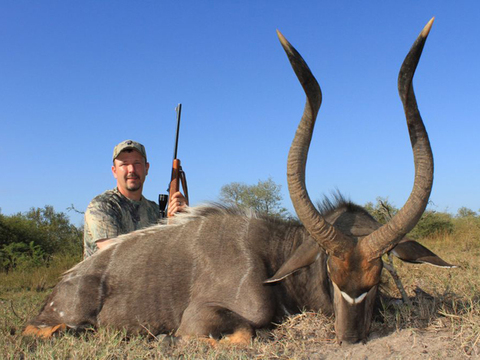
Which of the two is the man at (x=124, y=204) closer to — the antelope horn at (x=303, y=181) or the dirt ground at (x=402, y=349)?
the antelope horn at (x=303, y=181)

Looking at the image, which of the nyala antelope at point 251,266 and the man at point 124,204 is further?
the man at point 124,204

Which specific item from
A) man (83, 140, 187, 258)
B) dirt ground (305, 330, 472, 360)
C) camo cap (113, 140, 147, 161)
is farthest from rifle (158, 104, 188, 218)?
dirt ground (305, 330, 472, 360)

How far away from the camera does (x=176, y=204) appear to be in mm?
5039

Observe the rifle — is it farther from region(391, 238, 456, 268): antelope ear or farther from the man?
region(391, 238, 456, 268): antelope ear

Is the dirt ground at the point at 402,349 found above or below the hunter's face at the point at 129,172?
below

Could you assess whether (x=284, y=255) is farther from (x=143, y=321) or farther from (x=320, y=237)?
(x=143, y=321)

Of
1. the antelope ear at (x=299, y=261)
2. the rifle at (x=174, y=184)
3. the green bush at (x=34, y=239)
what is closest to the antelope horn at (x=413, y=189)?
the antelope ear at (x=299, y=261)

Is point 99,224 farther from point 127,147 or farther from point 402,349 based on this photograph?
point 402,349

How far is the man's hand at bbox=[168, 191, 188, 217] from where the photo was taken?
16.3 ft

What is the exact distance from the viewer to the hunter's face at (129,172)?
17.4 ft

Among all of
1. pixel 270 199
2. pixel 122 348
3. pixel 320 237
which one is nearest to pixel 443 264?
pixel 320 237

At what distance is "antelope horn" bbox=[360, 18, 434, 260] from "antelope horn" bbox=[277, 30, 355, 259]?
0.55 feet

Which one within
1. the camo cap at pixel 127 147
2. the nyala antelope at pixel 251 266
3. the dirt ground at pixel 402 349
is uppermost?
the camo cap at pixel 127 147

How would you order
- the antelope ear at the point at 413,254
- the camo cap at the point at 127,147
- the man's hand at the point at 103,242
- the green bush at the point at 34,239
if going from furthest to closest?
the green bush at the point at 34,239
the camo cap at the point at 127,147
the man's hand at the point at 103,242
the antelope ear at the point at 413,254
